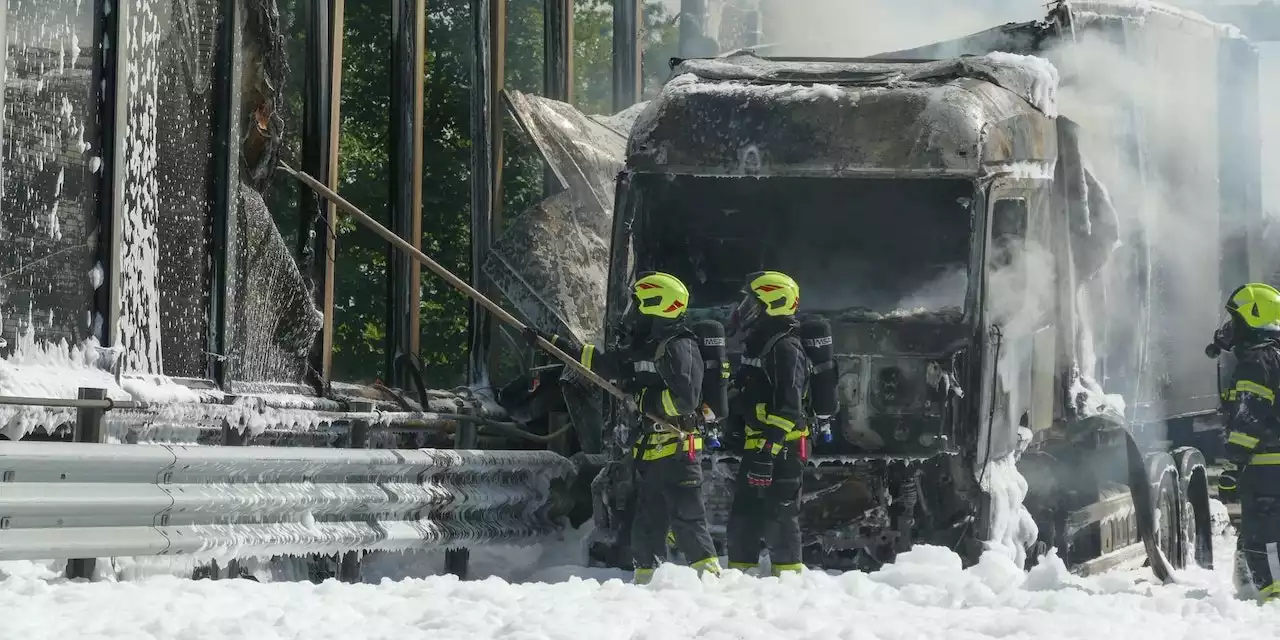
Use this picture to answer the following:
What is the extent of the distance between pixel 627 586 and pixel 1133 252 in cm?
557

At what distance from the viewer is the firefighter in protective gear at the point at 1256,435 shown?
10.5 meters

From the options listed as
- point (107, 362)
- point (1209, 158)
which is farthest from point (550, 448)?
point (1209, 158)

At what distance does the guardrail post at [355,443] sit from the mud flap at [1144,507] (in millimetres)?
4766

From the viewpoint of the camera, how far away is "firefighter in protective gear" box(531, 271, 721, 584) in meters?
10.1

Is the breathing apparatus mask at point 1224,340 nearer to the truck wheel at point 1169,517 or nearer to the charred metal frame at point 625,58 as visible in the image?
the truck wheel at point 1169,517

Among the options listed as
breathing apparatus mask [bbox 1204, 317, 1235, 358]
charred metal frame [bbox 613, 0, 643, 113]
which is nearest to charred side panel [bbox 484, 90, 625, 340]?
charred metal frame [bbox 613, 0, 643, 113]

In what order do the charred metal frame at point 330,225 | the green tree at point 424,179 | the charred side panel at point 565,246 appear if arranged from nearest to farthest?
the charred metal frame at point 330,225
the charred side panel at point 565,246
the green tree at point 424,179

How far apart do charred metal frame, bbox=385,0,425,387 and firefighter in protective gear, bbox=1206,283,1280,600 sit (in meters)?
5.58

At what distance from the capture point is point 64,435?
8211 mm

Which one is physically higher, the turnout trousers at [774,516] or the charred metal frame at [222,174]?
the charred metal frame at [222,174]

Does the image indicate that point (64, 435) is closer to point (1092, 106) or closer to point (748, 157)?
point (748, 157)

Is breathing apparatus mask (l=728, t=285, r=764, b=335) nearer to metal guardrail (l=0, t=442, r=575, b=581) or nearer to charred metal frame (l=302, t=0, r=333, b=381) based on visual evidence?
metal guardrail (l=0, t=442, r=575, b=581)

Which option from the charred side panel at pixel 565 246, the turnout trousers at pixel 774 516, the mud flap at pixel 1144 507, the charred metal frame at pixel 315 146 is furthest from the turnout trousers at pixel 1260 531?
the charred metal frame at pixel 315 146

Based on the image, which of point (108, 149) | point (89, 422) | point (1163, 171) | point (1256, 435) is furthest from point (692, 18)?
point (89, 422)
